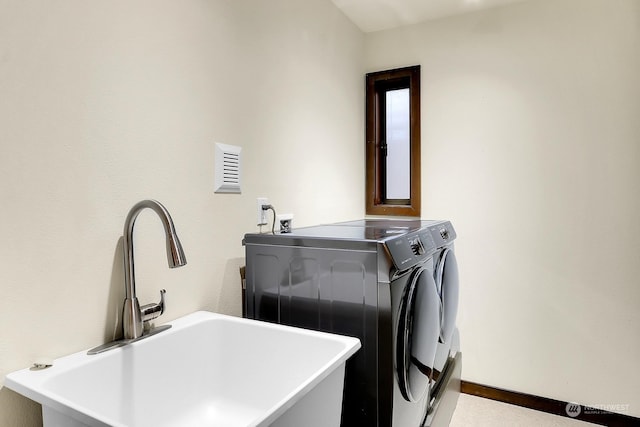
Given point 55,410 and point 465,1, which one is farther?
point 465,1

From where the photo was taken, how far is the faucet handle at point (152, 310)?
3.63ft

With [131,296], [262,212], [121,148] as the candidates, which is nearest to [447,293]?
[262,212]

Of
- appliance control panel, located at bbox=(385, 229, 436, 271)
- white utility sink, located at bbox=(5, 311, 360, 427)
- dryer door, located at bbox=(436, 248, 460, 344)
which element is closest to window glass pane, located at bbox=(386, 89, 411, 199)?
dryer door, located at bbox=(436, 248, 460, 344)

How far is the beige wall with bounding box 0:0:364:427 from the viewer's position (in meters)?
0.90

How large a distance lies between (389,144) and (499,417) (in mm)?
1842

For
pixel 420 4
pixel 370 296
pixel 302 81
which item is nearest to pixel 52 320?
pixel 370 296

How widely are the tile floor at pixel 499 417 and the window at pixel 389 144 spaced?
125 cm

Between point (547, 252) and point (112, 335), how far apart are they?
2243 millimetres

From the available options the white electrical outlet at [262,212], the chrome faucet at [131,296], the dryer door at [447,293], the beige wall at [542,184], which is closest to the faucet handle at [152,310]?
the chrome faucet at [131,296]

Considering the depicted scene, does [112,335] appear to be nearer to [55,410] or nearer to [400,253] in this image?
[55,410]

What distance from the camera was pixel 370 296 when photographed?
1.21 meters

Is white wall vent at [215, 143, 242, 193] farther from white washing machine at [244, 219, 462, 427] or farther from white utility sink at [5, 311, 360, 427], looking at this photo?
white utility sink at [5, 311, 360, 427]

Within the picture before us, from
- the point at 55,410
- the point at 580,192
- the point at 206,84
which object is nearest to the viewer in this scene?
the point at 55,410

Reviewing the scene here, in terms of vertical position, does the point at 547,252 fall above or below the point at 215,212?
below
